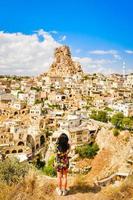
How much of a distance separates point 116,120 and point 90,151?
8157 millimetres

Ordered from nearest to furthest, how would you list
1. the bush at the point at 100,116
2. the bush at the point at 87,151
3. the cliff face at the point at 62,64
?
the bush at the point at 87,151
the bush at the point at 100,116
the cliff face at the point at 62,64

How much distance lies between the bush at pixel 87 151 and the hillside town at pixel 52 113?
846mm

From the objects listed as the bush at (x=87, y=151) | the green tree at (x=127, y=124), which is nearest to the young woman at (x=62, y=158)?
the bush at (x=87, y=151)

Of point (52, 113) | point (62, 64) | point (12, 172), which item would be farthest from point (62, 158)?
point (62, 64)

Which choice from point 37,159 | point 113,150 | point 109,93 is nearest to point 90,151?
point 113,150

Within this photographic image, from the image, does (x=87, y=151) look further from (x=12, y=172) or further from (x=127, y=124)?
(x=12, y=172)

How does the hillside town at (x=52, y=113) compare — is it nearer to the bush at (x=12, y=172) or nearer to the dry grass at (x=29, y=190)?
the bush at (x=12, y=172)

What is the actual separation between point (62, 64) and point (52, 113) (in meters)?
50.7

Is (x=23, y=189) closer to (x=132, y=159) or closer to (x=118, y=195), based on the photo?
(x=118, y=195)

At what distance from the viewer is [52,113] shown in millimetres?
48062

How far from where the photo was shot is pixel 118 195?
838 centimetres

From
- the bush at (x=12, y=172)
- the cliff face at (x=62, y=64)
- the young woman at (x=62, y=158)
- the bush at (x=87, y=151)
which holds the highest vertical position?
the cliff face at (x=62, y=64)

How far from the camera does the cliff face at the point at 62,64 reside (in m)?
95.9

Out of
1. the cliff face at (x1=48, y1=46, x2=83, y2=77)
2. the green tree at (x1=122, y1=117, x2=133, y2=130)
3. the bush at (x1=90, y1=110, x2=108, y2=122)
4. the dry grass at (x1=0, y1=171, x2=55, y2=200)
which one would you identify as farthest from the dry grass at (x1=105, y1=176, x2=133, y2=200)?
the cliff face at (x1=48, y1=46, x2=83, y2=77)
